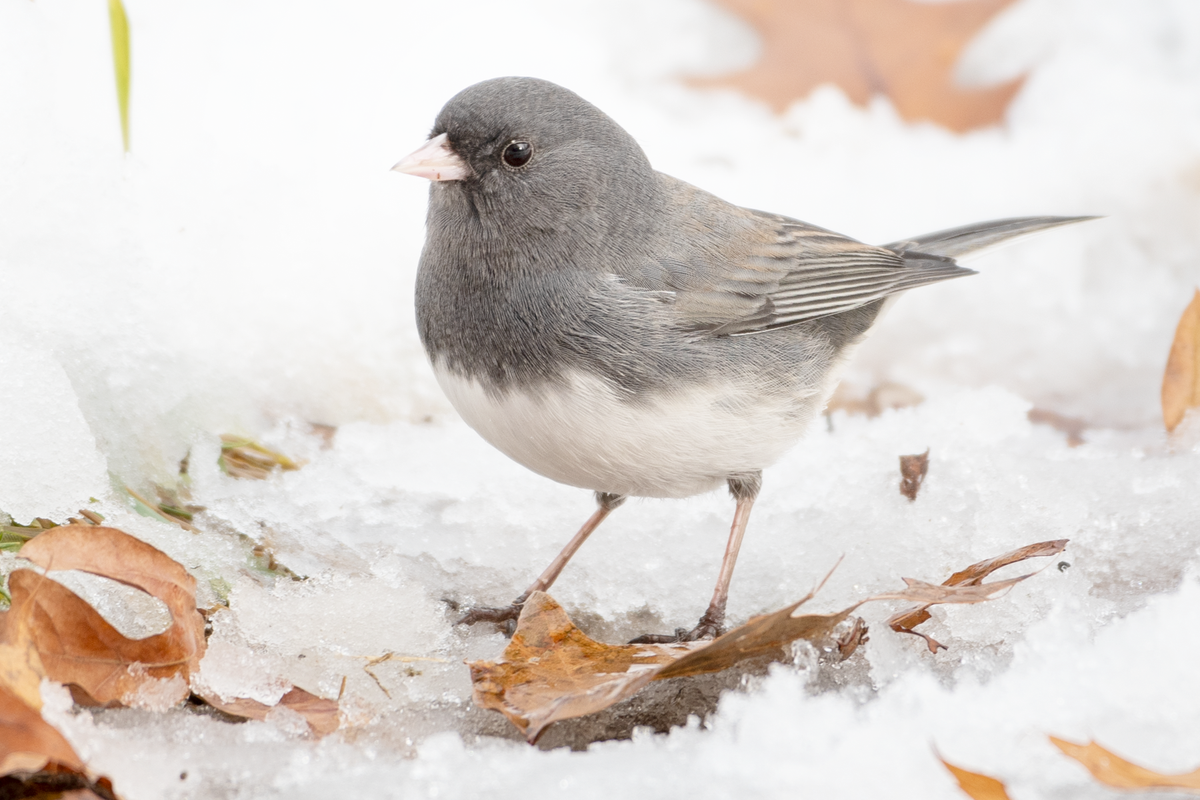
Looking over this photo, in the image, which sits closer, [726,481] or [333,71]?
[726,481]

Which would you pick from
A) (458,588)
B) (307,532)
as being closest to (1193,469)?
(458,588)

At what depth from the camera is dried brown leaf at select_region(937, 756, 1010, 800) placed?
119 cm

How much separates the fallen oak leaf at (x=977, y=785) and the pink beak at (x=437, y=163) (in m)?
1.20

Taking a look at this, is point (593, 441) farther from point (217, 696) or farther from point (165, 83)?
point (165, 83)

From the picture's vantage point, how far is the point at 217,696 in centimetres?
142

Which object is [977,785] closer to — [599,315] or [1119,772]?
[1119,772]

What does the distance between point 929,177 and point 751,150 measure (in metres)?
0.60

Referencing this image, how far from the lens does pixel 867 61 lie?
3.64 meters

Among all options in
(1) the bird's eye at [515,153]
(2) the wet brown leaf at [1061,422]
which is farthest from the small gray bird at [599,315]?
(2) the wet brown leaf at [1061,422]

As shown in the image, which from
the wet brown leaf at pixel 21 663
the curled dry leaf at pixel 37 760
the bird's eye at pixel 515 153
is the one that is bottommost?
the curled dry leaf at pixel 37 760

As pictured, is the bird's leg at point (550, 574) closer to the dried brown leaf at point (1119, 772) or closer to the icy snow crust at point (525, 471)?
the icy snow crust at point (525, 471)

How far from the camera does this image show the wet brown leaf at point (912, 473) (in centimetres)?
204

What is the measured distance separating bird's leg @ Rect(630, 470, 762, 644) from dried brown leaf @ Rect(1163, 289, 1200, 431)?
0.89 metres

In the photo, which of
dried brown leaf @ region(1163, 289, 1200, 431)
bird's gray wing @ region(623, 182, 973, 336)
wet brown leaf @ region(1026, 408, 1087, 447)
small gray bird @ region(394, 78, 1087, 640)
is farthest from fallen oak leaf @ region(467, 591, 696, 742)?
wet brown leaf @ region(1026, 408, 1087, 447)
